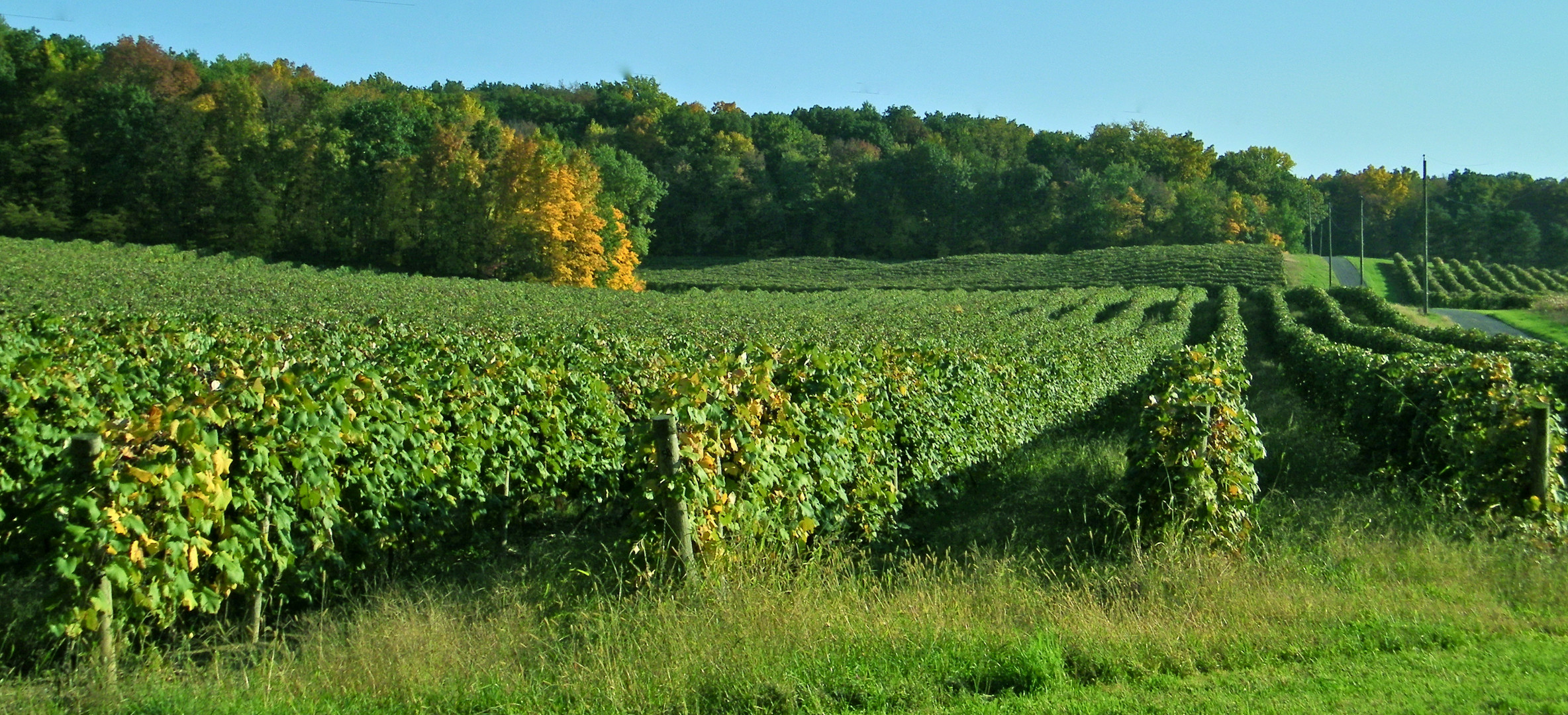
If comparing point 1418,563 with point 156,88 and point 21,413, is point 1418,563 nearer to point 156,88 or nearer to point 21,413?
point 21,413

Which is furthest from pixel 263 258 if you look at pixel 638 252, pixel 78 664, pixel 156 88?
pixel 78 664

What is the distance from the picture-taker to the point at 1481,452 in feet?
26.2

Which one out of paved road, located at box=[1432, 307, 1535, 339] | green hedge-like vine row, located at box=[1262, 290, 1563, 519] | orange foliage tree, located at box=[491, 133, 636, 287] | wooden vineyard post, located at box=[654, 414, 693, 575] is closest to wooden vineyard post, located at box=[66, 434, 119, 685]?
wooden vineyard post, located at box=[654, 414, 693, 575]

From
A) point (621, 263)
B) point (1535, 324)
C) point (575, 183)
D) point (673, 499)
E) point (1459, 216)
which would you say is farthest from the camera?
point (1459, 216)

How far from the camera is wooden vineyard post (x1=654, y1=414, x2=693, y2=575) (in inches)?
218

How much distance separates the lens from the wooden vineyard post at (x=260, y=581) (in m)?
5.15

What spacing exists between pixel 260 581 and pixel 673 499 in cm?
211

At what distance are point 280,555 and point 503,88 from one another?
127m

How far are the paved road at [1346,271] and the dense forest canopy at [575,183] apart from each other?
6.58 meters

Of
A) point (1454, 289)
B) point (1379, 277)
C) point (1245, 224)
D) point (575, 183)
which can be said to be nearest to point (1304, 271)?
point (1379, 277)

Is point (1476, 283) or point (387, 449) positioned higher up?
point (387, 449)

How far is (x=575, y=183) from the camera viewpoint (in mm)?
69812

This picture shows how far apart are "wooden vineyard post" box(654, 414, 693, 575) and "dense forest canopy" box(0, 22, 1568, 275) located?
208 feet

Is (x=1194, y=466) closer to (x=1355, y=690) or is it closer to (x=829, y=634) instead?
(x=1355, y=690)
